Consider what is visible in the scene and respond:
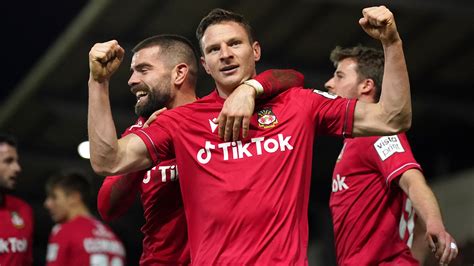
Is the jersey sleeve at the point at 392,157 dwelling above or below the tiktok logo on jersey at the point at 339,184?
above

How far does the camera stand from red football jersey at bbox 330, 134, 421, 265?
606cm

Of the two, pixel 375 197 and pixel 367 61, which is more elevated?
pixel 367 61

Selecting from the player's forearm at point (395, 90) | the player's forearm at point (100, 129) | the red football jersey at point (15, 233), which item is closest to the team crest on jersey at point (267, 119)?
the player's forearm at point (395, 90)

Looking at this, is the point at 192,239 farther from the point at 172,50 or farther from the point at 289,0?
the point at 289,0

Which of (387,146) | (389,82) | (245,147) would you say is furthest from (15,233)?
(389,82)

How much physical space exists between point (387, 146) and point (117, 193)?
1682mm

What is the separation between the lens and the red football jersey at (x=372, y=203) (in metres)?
6.06

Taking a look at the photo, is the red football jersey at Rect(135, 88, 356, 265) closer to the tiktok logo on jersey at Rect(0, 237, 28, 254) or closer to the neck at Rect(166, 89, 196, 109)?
the neck at Rect(166, 89, 196, 109)

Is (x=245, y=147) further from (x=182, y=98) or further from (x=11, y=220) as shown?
(x=11, y=220)

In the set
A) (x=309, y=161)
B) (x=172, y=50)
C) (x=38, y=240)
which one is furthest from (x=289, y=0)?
(x=38, y=240)

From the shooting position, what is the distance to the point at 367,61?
6.75 meters

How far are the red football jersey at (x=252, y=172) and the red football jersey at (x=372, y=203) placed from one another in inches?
46.1

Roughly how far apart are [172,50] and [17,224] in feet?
9.59

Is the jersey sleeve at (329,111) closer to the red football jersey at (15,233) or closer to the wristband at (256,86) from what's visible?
the wristband at (256,86)
